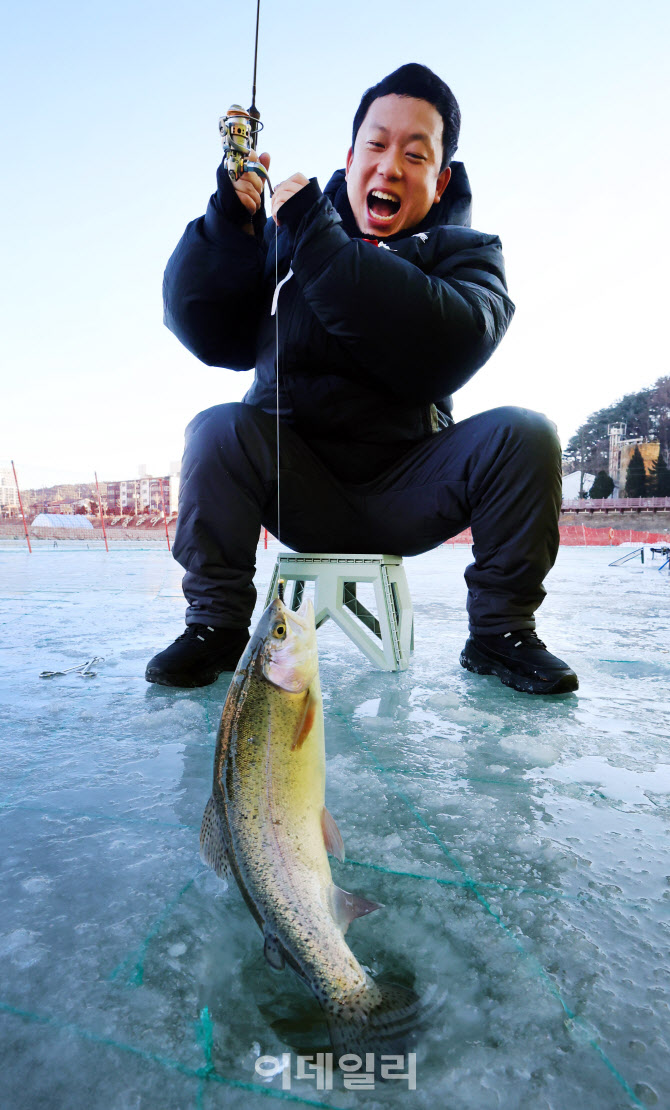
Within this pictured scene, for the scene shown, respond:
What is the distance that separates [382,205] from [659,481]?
158 ft

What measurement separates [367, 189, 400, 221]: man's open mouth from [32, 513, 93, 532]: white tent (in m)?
23.8

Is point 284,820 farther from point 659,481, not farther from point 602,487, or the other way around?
point 602,487

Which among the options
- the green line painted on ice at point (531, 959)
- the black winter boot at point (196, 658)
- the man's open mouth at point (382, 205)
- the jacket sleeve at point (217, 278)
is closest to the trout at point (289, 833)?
the green line painted on ice at point (531, 959)

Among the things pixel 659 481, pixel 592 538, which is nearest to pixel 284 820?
pixel 592 538

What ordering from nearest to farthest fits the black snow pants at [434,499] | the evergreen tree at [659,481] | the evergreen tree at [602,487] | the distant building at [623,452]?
the black snow pants at [434,499], the evergreen tree at [659,481], the evergreen tree at [602,487], the distant building at [623,452]

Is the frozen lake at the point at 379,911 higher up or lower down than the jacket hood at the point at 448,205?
lower down

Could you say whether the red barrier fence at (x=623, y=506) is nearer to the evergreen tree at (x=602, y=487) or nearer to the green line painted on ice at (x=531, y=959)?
the evergreen tree at (x=602, y=487)

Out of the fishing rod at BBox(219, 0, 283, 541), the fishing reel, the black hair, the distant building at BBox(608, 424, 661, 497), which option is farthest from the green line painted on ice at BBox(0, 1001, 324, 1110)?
the distant building at BBox(608, 424, 661, 497)

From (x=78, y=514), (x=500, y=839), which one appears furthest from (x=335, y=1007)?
(x=78, y=514)

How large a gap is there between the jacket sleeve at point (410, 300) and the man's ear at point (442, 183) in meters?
0.31

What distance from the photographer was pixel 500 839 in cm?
99

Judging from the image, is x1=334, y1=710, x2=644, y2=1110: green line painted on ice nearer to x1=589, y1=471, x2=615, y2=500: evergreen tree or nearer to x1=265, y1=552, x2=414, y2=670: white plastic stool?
x1=265, y1=552, x2=414, y2=670: white plastic stool

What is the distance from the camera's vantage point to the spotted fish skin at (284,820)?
2.00ft

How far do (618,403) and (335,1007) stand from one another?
6764 centimetres
